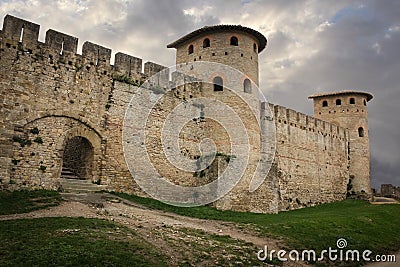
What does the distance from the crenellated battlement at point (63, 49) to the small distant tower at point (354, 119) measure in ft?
63.0

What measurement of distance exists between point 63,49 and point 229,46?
30.6 feet

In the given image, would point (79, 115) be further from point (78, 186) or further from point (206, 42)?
point (206, 42)

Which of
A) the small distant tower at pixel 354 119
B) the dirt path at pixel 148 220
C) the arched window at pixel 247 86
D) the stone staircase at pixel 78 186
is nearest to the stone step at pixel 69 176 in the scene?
the stone staircase at pixel 78 186

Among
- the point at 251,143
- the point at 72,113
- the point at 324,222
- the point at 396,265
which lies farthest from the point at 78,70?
the point at 396,265

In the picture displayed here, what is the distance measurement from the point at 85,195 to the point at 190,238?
5675 mm

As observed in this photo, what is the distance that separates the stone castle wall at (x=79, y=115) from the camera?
14.3 m

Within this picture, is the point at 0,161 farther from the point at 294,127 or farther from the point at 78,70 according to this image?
the point at 294,127

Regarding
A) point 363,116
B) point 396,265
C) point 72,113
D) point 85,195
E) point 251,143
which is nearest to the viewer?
point 396,265

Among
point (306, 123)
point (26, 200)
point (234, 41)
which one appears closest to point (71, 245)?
point (26, 200)

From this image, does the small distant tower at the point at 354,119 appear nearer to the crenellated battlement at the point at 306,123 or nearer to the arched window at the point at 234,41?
the crenellated battlement at the point at 306,123

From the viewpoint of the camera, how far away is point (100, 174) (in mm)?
16141

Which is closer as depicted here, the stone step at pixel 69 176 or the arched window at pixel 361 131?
the stone step at pixel 69 176

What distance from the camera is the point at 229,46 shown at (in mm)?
21172

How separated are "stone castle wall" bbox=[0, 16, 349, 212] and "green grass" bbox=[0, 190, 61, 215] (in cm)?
71
